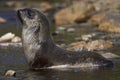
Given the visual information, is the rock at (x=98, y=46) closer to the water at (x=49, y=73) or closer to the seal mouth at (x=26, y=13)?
the water at (x=49, y=73)

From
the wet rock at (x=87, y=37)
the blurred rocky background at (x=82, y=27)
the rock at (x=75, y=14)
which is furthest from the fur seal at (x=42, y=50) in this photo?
the rock at (x=75, y=14)

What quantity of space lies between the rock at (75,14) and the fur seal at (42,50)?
10.7 m

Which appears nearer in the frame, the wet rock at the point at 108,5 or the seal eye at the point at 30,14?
the seal eye at the point at 30,14

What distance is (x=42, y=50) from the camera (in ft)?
46.4

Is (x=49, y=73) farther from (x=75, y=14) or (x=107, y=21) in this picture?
(x=75, y=14)

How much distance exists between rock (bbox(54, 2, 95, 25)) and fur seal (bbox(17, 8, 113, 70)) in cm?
1074

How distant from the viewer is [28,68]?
556 inches

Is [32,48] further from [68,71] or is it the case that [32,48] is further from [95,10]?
[95,10]

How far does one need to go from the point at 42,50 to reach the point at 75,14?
11.9 metres

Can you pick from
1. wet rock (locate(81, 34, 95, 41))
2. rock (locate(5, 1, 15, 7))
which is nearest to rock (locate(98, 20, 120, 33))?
wet rock (locate(81, 34, 95, 41))

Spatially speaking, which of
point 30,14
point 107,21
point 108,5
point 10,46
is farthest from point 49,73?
point 108,5

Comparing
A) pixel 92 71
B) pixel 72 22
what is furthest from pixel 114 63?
pixel 72 22

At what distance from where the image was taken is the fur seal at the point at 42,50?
45.8 ft

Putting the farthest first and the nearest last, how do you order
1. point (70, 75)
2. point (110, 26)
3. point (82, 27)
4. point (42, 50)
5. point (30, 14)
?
point (82, 27) < point (110, 26) < point (30, 14) < point (42, 50) < point (70, 75)
